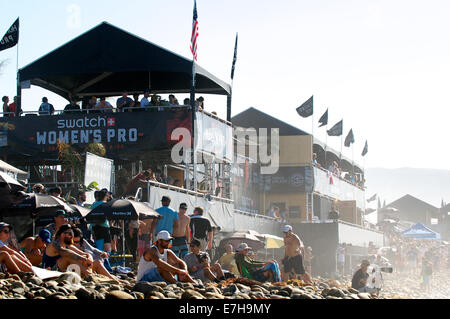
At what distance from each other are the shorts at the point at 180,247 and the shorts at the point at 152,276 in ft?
12.4

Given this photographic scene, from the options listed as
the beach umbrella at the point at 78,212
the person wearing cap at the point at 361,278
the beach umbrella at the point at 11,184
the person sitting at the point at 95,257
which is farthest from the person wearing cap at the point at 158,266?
the person wearing cap at the point at 361,278

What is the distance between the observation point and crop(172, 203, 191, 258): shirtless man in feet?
55.8

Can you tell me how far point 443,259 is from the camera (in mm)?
60656

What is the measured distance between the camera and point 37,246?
46.4 feet

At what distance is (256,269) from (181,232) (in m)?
1.77

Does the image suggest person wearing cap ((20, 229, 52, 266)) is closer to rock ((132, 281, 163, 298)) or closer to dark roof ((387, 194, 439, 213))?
rock ((132, 281, 163, 298))

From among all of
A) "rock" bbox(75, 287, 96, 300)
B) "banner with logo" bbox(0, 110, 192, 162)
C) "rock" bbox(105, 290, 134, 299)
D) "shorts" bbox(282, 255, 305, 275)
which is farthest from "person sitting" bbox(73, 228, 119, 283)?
"banner with logo" bbox(0, 110, 192, 162)

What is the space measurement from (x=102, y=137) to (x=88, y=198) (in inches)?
187

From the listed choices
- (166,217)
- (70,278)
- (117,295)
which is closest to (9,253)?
(70,278)

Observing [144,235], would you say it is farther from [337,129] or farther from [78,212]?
[337,129]

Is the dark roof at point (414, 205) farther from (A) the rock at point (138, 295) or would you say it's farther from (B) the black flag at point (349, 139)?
(A) the rock at point (138, 295)

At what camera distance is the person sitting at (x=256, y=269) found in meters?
16.2
